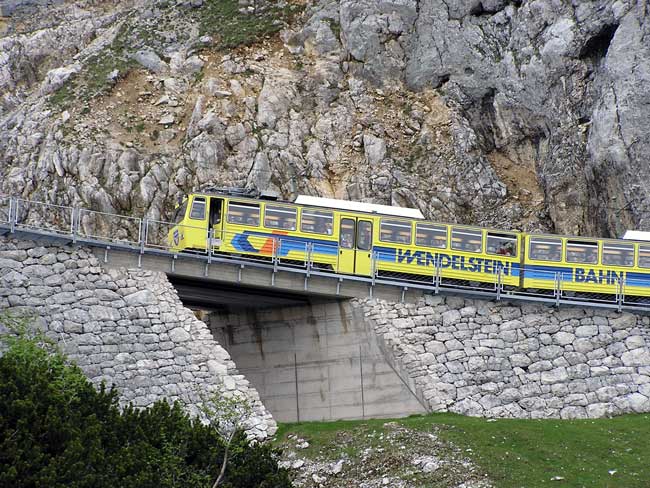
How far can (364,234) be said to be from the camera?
1585 inches

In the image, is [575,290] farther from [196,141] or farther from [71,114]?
[71,114]

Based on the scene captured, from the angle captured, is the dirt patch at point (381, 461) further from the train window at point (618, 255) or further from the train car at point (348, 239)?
the train window at point (618, 255)

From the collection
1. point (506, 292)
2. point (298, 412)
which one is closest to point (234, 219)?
point (298, 412)

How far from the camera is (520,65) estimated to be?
183 ft

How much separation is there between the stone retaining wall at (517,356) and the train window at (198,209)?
255 inches

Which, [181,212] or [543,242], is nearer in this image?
[181,212]

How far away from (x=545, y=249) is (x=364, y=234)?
6.85m

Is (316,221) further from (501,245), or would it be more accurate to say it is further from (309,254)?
(501,245)

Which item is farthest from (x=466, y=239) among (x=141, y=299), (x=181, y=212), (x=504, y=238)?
(x=141, y=299)

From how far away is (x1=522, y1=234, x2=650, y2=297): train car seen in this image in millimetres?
40375

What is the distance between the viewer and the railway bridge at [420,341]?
37.5 m

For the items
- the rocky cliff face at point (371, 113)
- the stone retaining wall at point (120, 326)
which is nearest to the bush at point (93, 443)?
the stone retaining wall at point (120, 326)

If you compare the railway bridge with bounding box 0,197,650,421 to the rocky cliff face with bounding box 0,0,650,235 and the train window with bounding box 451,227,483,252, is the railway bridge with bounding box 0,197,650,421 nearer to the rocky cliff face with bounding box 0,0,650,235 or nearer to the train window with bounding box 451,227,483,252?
the train window with bounding box 451,227,483,252

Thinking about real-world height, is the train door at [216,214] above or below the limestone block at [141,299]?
above
